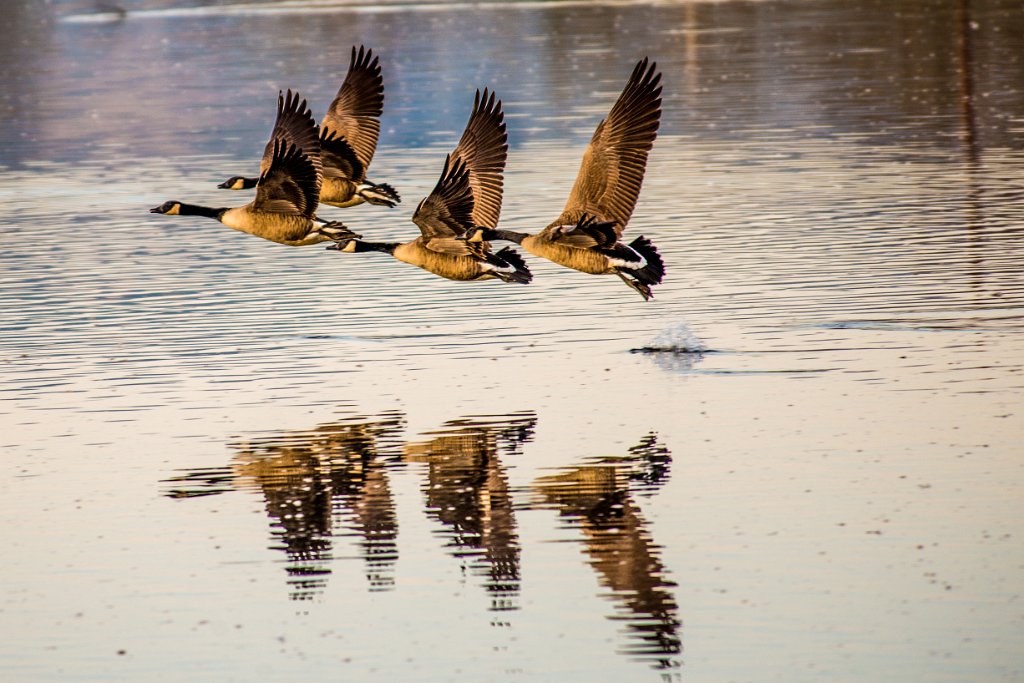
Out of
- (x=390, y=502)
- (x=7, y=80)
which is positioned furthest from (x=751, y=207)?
(x=7, y=80)

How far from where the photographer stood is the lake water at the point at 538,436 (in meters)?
8.75

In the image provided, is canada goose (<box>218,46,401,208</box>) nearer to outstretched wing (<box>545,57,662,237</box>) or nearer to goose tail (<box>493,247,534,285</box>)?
goose tail (<box>493,247,534,285</box>)

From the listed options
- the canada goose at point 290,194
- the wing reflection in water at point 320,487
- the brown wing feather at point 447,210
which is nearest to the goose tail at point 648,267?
the brown wing feather at point 447,210

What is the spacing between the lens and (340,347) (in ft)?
48.8

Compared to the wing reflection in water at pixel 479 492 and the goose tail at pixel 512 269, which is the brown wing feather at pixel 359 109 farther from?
the wing reflection in water at pixel 479 492

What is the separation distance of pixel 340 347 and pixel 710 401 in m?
3.48

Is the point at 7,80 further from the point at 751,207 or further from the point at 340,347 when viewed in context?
the point at 340,347

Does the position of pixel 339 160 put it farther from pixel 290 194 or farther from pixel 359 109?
pixel 290 194

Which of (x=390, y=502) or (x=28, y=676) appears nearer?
(x=28, y=676)

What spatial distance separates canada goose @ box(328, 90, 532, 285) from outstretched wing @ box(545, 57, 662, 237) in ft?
2.04

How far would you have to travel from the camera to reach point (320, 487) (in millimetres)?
11078

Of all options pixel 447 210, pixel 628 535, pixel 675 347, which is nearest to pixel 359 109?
pixel 447 210

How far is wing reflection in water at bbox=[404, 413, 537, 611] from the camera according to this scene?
9562 millimetres

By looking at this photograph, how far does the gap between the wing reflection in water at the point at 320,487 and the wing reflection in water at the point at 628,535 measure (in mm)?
985
